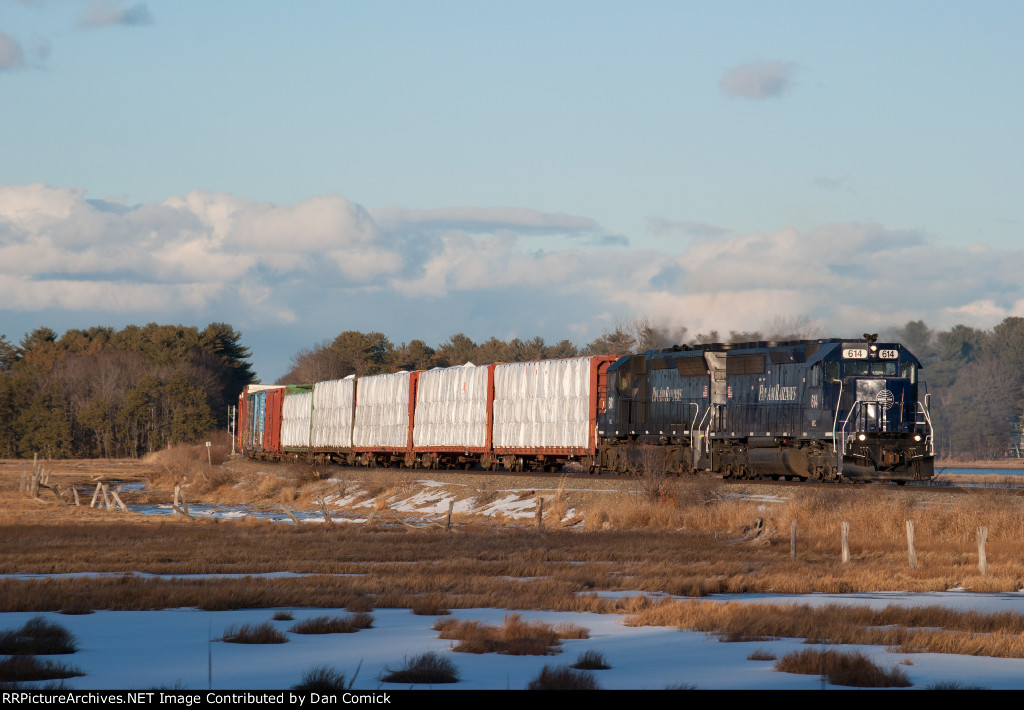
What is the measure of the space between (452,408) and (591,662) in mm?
35301

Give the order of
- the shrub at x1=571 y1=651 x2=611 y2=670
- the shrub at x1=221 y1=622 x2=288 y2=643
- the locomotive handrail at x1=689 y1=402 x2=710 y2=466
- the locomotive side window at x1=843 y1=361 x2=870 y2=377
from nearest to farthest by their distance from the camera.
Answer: the shrub at x1=571 y1=651 x2=611 y2=670 < the shrub at x1=221 y1=622 x2=288 y2=643 < the locomotive side window at x1=843 y1=361 x2=870 y2=377 < the locomotive handrail at x1=689 y1=402 x2=710 y2=466

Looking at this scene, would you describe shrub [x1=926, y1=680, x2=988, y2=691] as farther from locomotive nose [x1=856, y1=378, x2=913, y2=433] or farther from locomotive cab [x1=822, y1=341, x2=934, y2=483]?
locomotive nose [x1=856, y1=378, x2=913, y2=433]

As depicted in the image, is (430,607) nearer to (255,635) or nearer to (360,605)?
(360,605)

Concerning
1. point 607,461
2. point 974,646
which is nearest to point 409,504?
point 607,461

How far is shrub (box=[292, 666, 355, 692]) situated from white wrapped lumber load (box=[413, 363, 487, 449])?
33813 millimetres

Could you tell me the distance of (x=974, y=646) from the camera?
11891 millimetres

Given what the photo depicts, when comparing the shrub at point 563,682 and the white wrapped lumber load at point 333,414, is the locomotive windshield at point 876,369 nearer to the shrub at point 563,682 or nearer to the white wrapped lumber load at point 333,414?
the shrub at point 563,682

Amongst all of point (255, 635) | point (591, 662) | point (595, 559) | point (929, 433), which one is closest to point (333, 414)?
point (929, 433)

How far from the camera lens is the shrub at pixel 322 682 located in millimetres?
8992

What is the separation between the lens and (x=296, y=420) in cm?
6438

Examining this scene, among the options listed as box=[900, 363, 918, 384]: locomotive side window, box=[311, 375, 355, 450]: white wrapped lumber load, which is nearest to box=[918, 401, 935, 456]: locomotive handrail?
box=[900, 363, 918, 384]: locomotive side window

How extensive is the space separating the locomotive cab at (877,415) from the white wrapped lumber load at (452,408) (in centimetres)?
1757

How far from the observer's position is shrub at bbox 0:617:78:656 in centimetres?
1105
